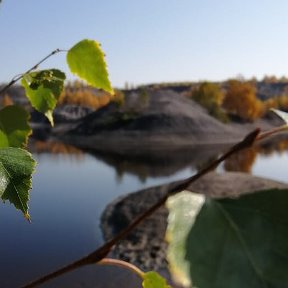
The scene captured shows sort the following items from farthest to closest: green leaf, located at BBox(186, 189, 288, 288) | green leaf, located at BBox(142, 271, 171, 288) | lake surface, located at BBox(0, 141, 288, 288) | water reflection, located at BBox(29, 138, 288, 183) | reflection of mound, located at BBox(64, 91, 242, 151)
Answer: reflection of mound, located at BBox(64, 91, 242, 151) → water reflection, located at BBox(29, 138, 288, 183) → lake surface, located at BBox(0, 141, 288, 288) → green leaf, located at BBox(142, 271, 171, 288) → green leaf, located at BBox(186, 189, 288, 288)

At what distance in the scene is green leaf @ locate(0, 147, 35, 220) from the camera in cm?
32

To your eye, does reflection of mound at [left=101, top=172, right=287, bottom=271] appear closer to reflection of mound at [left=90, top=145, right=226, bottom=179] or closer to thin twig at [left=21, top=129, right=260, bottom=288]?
reflection of mound at [left=90, top=145, right=226, bottom=179]

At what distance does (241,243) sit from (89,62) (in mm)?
300

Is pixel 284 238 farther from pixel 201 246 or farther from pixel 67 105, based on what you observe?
pixel 67 105

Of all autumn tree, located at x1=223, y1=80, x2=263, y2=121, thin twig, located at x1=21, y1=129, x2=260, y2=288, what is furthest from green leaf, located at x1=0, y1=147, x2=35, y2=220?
autumn tree, located at x1=223, y1=80, x2=263, y2=121

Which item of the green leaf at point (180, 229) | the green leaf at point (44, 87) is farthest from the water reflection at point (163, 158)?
the green leaf at point (180, 229)

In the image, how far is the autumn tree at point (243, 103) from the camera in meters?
39.3

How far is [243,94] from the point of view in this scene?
4012 cm

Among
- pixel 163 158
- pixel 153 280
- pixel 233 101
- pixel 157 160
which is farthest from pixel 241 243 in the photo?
pixel 233 101

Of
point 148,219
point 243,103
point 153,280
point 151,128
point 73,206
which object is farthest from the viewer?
point 243,103

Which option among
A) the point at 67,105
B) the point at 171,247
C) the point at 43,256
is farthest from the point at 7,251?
the point at 67,105

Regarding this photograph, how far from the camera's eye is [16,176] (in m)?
0.33

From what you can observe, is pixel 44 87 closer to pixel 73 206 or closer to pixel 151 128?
pixel 73 206

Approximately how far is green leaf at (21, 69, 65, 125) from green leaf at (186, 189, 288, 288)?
1.05ft
